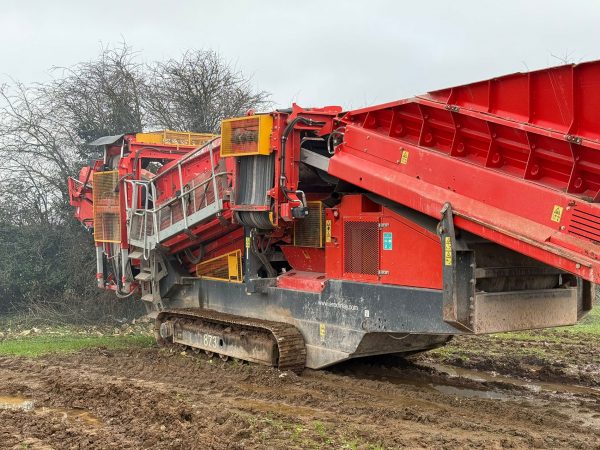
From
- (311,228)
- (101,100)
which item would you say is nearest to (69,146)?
(101,100)

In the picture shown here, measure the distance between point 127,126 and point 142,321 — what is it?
4917 millimetres

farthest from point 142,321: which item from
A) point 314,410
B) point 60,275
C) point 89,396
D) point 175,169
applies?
point 314,410

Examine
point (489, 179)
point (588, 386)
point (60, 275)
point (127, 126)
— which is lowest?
point (588, 386)

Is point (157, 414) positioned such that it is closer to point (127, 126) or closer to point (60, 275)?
point (60, 275)

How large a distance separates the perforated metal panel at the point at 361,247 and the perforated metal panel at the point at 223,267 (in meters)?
1.96

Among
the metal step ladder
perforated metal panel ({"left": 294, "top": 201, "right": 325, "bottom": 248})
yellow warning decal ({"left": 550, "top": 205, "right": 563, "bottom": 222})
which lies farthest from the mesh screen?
yellow warning decal ({"left": 550, "top": 205, "right": 563, "bottom": 222})

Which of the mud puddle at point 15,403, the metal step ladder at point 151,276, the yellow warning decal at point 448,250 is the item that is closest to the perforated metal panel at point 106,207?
the metal step ladder at point 151,276

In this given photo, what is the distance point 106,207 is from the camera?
10.7 m

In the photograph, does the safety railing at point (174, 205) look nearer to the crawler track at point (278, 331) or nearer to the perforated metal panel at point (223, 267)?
the perforated metal panel at point (223, 267)

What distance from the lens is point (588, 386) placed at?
7699mm

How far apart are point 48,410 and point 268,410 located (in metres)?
2.08

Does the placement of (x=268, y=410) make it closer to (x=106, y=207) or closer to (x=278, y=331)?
(x=278, y=331)

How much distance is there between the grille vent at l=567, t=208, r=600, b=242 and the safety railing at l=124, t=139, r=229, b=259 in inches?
178

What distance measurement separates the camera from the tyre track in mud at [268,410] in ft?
17.5
